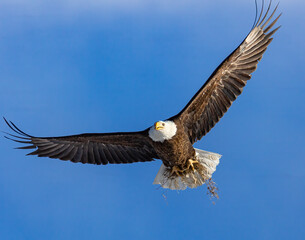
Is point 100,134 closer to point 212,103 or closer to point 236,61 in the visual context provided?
point 212,103

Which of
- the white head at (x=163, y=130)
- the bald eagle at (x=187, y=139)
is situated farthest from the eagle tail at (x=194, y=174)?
the white head at (x=163, y=130)

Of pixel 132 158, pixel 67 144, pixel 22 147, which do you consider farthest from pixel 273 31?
pixel 22 147

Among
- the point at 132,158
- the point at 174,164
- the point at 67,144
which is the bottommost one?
the point at 174,164

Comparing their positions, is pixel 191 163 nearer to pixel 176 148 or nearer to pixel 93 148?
pixel 176 148

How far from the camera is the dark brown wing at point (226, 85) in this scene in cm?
1069

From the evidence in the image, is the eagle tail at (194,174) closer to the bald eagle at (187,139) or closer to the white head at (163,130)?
the bald eagle at (187,139)

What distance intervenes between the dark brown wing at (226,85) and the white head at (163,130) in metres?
0.49

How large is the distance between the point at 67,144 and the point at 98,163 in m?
→ 0.68

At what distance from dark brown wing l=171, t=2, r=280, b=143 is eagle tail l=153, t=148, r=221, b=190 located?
0.39 metres

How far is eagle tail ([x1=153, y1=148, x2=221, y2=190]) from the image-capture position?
35.7 ft

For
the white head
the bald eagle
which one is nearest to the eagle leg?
the bald eagle

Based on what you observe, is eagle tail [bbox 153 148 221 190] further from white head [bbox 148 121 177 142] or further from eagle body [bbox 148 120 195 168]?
white head [bbox 148 121 177 142]

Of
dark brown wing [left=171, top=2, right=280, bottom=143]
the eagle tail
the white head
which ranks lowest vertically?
the eagle tail

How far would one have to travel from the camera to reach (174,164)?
10.7 metres
